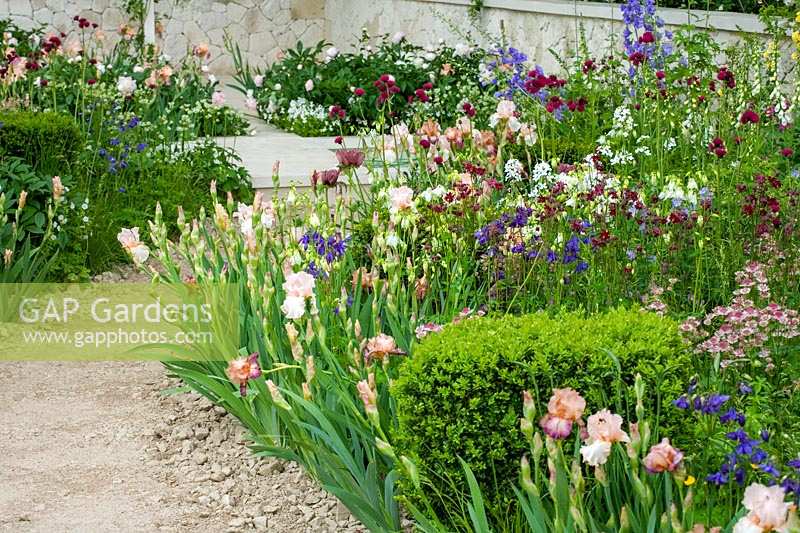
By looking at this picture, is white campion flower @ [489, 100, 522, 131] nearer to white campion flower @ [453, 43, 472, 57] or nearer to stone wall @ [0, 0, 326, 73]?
white campion flower @ [453, 43, 472, 57]

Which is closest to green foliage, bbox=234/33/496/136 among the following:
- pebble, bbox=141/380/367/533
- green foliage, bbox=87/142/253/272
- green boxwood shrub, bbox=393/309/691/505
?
green foliage, bbox=87/142/253/272

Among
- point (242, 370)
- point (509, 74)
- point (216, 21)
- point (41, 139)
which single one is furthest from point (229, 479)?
point (216, 21)

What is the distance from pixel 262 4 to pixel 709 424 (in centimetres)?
1222

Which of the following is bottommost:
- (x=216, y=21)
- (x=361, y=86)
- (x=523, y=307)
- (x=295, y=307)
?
(x=523, y=307)

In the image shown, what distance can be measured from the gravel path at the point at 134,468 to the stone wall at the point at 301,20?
5.92m

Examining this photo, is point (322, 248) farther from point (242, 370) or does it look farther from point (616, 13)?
point (616, 13)

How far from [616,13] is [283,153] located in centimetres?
285

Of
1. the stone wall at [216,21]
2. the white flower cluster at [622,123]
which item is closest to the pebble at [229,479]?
the white flower cluster at [622,123]

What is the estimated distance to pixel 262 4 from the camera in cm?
1404

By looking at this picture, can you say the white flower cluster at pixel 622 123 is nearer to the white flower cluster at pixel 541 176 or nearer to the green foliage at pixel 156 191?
the white flower cluster at pixel 541 176

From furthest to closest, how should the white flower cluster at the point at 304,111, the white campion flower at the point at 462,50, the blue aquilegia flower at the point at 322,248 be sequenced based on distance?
the white flower cluster at the point at 304,111 → the white campion flower at the point at 462,50 → the blue aquilegia flower at the point at 322,248

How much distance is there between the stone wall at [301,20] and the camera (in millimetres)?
10164

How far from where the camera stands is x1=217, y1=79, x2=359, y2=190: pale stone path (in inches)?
302

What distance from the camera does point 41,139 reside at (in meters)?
6.10
